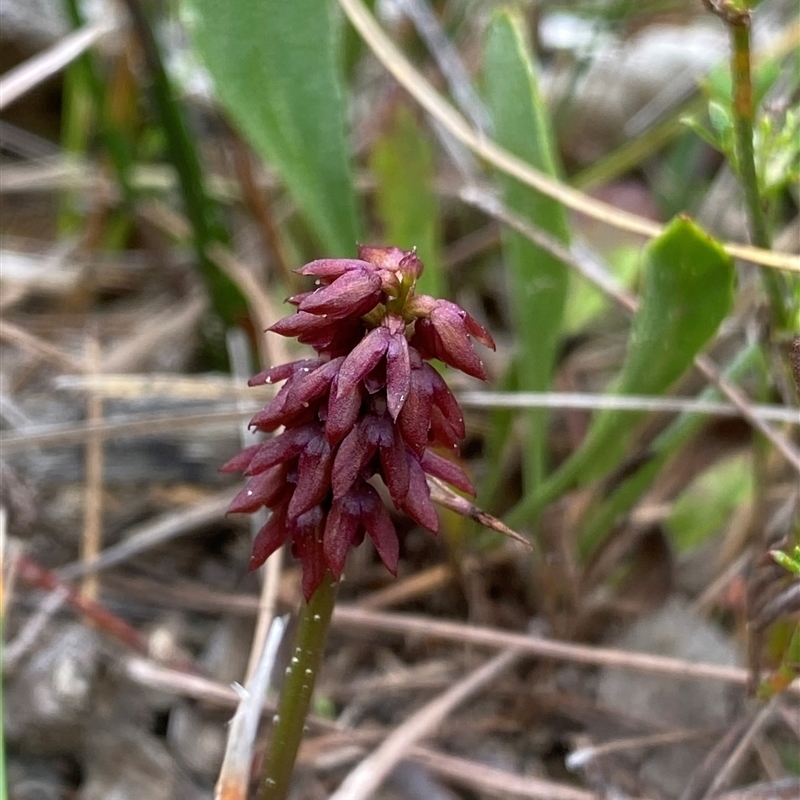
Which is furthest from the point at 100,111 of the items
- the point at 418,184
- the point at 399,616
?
the point at 399,616

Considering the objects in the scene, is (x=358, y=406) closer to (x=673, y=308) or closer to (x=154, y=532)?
(x=673, y=308)

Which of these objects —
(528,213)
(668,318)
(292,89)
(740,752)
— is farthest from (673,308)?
(292,89)

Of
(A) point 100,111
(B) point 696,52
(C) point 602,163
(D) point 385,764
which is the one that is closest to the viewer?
(D) point 385,764

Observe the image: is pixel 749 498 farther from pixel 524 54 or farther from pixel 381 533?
pixel 381 533

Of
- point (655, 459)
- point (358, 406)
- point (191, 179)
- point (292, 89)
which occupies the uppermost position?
point (292, 89)

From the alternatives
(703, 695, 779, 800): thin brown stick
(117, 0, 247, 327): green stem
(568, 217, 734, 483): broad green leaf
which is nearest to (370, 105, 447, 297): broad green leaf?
(117, 0, 247, 327): green stem

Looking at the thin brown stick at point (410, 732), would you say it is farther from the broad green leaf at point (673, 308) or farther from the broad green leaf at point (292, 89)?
the broad green leaf at point (292, 89)

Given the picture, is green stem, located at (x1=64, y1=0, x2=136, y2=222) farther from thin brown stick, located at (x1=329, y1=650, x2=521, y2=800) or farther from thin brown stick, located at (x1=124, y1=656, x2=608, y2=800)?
thin brown stick, located at (x1=329, y1=650, x2=521, y2=800)
